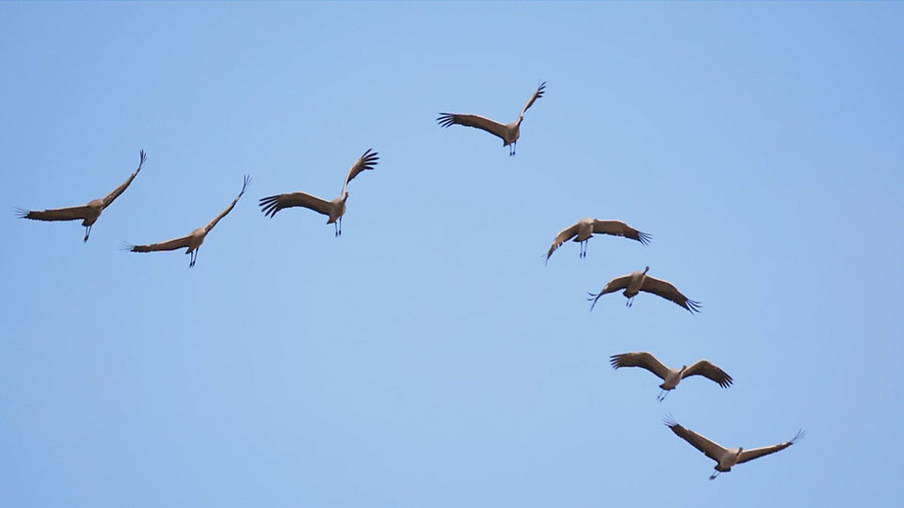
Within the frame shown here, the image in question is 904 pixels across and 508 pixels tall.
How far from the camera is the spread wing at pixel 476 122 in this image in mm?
47875

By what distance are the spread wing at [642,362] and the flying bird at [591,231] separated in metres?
3.54

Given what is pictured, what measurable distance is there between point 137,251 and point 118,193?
2525 millimetres

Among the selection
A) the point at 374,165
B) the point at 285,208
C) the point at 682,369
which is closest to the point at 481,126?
the point at 374,165

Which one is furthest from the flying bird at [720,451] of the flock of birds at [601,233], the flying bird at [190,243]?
the flying bird at [190,243]

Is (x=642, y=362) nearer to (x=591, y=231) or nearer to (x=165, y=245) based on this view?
(x=591, y=231)

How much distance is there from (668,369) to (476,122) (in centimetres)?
1040

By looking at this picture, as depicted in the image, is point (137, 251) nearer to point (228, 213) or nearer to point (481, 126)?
point (228, 213)

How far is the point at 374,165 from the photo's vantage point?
4641 centimetres

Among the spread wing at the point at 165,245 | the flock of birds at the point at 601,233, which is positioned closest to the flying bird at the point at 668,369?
the flock of birds at the point at 601,233

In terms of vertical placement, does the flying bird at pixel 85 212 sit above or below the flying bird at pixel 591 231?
below

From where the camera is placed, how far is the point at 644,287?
46625 millimetres

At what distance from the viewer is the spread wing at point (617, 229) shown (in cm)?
4556

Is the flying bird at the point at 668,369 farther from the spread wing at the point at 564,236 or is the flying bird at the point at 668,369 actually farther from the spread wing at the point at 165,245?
the spread wing at the point at 165,245

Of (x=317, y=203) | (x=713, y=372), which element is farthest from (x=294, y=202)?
(x=713, y=372)
